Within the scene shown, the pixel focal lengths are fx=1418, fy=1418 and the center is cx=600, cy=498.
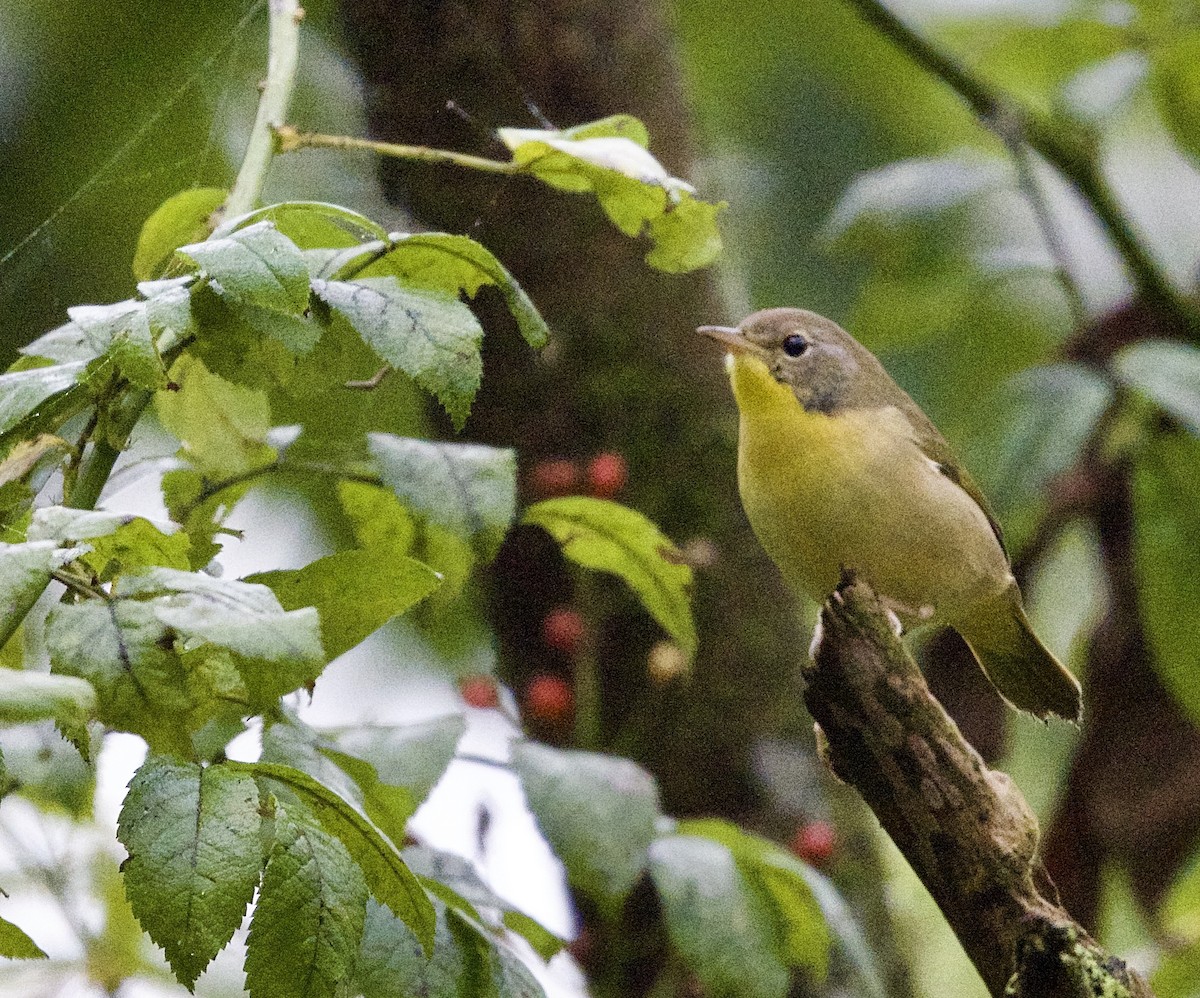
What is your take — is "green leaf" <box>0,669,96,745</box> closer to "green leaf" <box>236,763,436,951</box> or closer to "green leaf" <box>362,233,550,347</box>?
"green leaf" <box>236,763,436,951</box>

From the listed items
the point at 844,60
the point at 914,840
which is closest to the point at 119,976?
the point at 914,840

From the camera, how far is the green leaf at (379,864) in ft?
3.85

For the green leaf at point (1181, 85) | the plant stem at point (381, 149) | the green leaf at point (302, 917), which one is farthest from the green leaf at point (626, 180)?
the green leaf at point (1181, 85)

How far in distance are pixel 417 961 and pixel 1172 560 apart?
212 cm

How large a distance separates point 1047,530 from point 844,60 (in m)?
1.55

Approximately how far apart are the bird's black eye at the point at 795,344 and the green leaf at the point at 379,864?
1.52 metres

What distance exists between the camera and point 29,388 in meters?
1.17

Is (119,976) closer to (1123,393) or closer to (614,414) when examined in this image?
(614,414)

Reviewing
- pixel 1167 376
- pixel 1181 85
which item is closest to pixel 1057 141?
pixel 1181 85

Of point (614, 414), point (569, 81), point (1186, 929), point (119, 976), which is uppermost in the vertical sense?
point (569, 81)

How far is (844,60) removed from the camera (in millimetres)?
4027

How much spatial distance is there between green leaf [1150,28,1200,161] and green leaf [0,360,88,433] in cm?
277

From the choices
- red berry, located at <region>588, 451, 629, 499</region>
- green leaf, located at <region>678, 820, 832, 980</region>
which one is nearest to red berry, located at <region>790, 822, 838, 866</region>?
green leaf, located at <region>678, 820, 832, 980</region>

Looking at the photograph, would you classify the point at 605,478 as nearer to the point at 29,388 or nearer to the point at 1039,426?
the point at 1039,426
